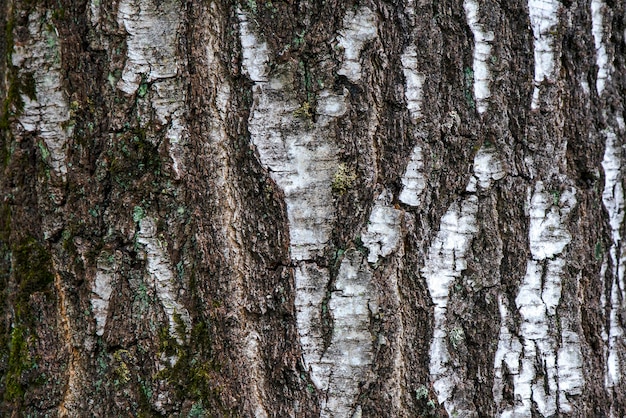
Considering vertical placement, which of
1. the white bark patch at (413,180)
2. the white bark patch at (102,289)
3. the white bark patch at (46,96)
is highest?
the white bark patch at (46,96)

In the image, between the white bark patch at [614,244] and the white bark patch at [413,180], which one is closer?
the white bark patch at [413,180]

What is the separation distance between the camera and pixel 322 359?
46.5 inches

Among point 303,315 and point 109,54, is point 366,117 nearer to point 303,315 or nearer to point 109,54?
point 303,315

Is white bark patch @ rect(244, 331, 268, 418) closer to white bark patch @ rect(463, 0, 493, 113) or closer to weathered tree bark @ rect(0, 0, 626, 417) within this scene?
weathered tree bark @ rect(0, 0, 626, 417)

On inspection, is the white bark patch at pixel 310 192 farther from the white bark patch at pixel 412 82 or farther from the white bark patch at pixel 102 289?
the white bark patch at pixel 102 289

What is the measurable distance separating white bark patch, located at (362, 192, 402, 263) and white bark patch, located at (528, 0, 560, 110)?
404 mm

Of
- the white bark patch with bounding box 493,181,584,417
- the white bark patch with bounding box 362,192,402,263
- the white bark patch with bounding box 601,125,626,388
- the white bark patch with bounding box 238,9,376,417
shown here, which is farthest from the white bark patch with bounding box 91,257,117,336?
the white bark patch with bounding box 601,125,626,388

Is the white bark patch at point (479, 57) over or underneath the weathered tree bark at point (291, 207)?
over

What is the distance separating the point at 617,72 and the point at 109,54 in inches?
46.9

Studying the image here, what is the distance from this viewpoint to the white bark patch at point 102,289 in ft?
4.00

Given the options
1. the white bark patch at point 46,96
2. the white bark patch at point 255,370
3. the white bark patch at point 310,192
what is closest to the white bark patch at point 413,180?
the white bark patch at point 310,192

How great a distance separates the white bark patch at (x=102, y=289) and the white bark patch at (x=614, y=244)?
114cm

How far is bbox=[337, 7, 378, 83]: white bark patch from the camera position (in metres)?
1.16

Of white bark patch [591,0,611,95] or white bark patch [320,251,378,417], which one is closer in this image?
white bark patch [320,251,378,417]
